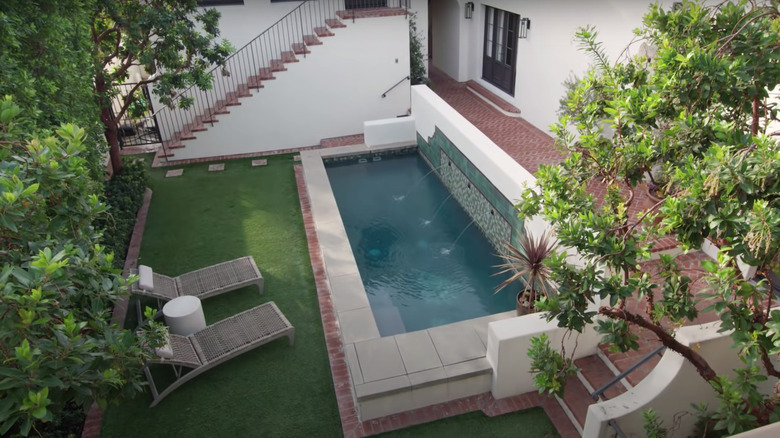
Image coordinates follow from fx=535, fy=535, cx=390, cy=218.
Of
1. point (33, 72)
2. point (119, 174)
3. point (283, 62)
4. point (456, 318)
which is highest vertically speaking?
point (33, 72)

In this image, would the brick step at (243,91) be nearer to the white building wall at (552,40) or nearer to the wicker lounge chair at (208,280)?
the wicker lounge chair at (208,280)

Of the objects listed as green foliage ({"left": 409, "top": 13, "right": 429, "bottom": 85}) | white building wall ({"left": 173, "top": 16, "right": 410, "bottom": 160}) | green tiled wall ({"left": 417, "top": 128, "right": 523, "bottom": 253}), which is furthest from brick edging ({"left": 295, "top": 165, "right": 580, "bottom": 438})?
green foliage ({"left": 409, "top": 13, "right": 429, "bottom": 85})

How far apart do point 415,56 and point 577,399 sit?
12.5 meters

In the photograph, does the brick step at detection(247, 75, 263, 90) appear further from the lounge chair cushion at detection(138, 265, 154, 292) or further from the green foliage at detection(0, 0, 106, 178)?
the lounge chair cushion at detection(138, 265, 154, 292)

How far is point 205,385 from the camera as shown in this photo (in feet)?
24.4

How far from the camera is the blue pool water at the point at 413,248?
362 inches

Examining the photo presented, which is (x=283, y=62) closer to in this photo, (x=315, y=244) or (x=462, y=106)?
(x=462, y=106)

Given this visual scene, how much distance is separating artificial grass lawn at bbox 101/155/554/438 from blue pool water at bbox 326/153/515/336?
3.96 feet

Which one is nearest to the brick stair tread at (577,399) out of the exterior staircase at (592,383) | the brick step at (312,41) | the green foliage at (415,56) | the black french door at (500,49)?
the exterior staircase at (592,383)

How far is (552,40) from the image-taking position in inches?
519

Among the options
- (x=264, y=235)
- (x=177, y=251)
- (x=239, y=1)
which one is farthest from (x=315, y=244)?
(x=239, y=1)

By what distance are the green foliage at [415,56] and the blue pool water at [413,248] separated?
12.2 feet

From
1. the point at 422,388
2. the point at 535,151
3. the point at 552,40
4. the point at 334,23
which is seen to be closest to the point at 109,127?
the point at 334,23

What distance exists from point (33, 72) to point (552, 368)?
741 centimetres
